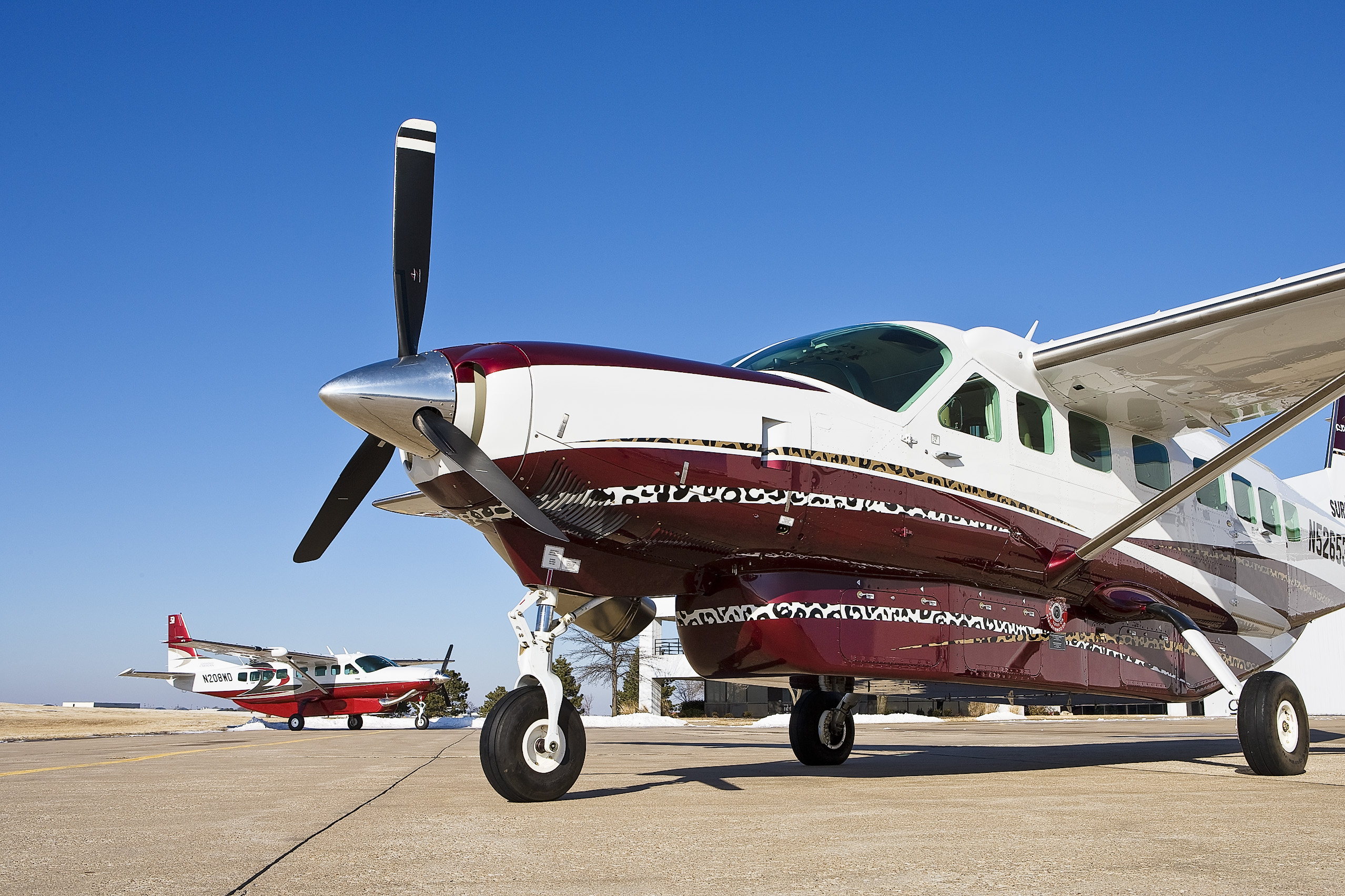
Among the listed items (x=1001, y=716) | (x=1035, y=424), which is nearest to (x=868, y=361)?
(x=1035, y=424)

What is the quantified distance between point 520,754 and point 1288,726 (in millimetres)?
6133

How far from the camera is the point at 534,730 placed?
547 centimetres

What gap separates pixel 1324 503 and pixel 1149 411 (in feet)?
25.4

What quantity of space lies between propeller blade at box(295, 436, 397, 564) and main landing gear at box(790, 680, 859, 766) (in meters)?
4.64

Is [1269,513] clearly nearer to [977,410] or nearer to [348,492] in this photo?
[977,410]

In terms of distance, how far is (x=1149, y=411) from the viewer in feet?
28.9

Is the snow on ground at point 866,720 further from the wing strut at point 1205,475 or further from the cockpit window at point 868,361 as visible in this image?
the cockpit window at point 868,361

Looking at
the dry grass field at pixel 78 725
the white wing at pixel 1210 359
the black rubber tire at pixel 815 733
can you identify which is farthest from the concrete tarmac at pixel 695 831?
the dry grass field at pixel 78 725

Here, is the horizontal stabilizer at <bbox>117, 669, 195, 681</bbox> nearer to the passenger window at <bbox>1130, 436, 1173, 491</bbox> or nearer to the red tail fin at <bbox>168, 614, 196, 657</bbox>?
the red tail fin at <bbox>168, 614, 196, 657</bbox>

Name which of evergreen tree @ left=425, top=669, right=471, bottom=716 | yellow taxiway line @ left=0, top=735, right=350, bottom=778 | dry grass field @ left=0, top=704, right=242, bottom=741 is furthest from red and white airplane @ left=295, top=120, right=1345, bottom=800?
evergreen tree @ left=425, top=669, right=471, bottom=716

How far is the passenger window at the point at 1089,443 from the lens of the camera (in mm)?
8492

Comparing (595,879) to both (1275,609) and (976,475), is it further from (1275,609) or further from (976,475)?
(1275,609)

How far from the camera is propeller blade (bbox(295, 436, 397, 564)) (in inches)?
259

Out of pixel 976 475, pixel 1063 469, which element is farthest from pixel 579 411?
pixel 1063 469
